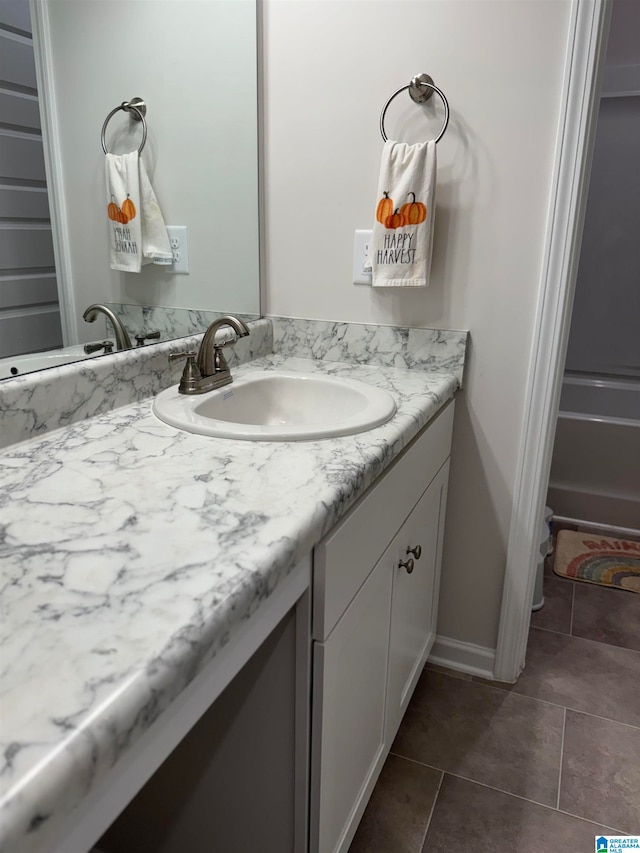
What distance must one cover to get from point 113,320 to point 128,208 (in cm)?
23

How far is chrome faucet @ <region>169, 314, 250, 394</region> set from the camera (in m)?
1.22

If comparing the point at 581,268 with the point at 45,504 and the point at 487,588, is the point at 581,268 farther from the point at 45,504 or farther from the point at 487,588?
the point at 45,504

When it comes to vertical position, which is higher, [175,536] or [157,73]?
[157,73]

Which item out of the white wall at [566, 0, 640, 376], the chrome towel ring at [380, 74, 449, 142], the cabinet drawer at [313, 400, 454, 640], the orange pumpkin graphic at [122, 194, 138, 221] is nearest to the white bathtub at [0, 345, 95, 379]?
the orange pumpkin graphic at [122, 194, 138, 221]

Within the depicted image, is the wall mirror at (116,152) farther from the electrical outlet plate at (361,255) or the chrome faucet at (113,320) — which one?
the electrical outlet plate at (361,255)

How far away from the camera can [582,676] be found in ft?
5.38

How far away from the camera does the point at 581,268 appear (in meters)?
2.98

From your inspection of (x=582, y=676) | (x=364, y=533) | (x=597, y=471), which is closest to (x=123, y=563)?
(x=364, y=533)

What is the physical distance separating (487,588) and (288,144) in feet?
4.17

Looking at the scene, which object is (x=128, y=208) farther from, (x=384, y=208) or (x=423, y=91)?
(x=423, y=91)

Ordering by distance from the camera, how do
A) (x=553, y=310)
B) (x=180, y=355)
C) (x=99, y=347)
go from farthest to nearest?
1. (x=553, y=310)
2. (x=180, y=355)
3. (x=99, y=347)

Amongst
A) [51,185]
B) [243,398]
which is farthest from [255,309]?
[51,185]

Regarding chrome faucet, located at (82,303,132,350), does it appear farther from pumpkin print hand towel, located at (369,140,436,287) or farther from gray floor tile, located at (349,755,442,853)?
gray floor tile, located at (349,755,442,853)

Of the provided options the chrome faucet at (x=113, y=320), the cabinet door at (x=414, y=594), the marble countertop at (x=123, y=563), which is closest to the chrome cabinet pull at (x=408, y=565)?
the cabinet door at (x=414, y=594)
